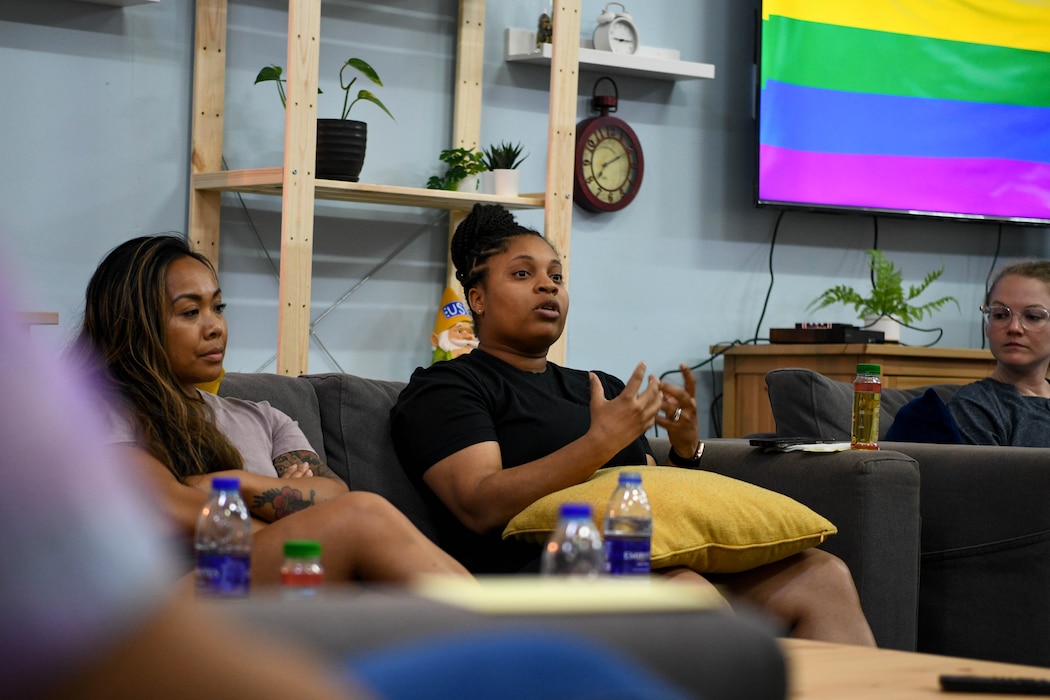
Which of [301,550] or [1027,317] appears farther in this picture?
[1027,317]

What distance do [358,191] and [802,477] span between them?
1659mm

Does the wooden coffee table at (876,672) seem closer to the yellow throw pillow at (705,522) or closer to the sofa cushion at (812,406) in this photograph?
the yellow throw pillow at (705,522)

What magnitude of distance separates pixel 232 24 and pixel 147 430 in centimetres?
205

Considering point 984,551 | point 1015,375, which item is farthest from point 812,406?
point 984,551

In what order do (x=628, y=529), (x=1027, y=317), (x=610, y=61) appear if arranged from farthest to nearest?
(x=610, y=61), (x=1027, y=317), (x=628, y=529)

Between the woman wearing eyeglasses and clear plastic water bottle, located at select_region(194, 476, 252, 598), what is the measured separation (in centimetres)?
184

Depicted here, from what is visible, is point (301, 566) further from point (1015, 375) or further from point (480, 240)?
point (1015, 375)

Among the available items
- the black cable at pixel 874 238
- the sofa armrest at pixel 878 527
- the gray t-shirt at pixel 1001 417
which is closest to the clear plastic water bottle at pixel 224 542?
the sofa armrest at pixel 878 527

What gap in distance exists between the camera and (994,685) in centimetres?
107

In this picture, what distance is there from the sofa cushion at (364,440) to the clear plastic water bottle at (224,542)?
0.64 m

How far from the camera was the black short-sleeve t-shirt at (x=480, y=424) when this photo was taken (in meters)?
2.23

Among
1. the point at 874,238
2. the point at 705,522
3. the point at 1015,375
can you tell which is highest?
the point at 874,238

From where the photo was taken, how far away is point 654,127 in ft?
14.8

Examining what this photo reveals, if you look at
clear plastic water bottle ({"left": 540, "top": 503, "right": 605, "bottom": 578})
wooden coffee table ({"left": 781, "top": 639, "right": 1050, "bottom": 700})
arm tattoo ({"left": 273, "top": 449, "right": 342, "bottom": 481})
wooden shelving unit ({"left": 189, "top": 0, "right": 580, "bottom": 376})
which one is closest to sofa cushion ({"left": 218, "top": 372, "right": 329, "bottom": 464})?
arm tattoo ({"left": 273, "top": 449, "right": 342, "bottom": 481})
